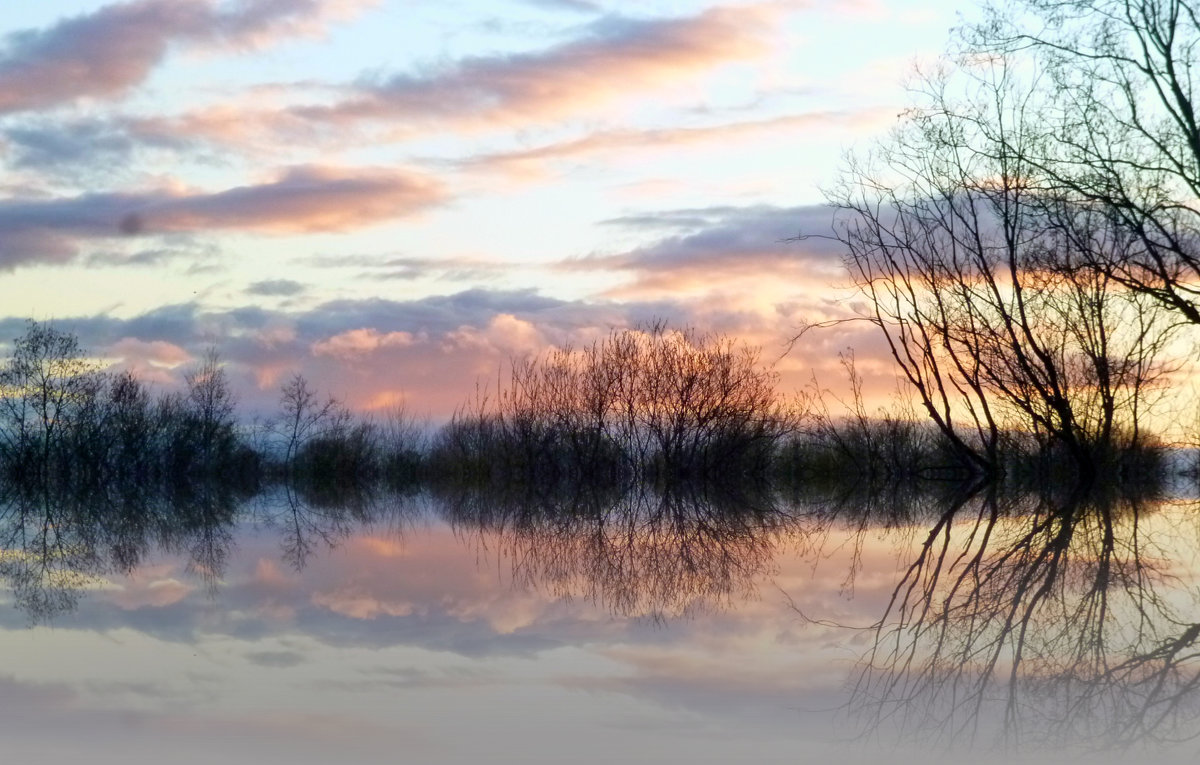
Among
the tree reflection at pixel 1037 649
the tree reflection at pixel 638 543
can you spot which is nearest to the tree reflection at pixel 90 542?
the tree reflection at pixel 638 543

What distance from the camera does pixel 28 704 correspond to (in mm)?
3520

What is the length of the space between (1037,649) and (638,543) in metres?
4.87

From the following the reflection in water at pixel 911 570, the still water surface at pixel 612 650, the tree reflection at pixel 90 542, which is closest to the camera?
the still water surface at pixel 612 650

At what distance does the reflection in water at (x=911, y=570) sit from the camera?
3.40m

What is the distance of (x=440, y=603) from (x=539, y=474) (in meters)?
18.9

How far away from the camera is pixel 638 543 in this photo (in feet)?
29.1

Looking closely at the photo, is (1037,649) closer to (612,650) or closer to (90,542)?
(612,650)

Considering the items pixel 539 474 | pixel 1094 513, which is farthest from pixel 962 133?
pixel 539 474

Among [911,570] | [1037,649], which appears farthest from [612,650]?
[911,570]

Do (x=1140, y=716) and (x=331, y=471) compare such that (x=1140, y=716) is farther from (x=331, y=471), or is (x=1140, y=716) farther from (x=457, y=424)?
(x=331, y=471)

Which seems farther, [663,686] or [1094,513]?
[1094,513]

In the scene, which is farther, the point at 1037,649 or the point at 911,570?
the point at 911,570

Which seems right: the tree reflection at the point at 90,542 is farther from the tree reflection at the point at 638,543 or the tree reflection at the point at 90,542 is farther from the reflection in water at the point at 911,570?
the tree reflection at the point at 638,543

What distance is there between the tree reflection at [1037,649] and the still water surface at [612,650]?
0.05 ft
